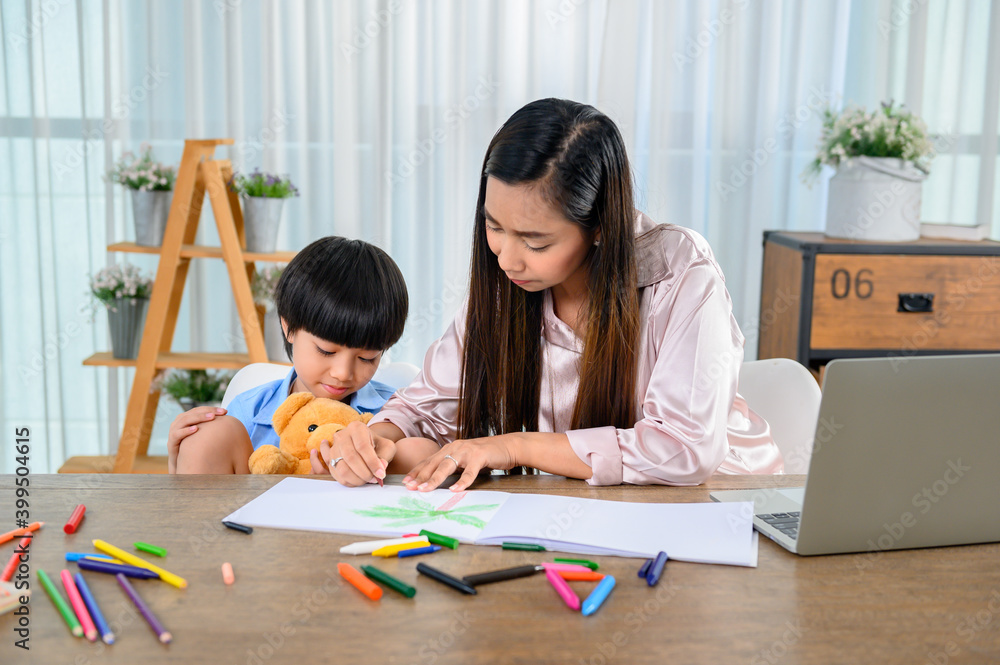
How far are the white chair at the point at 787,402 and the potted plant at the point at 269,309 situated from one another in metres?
1.53

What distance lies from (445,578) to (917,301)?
83.7 inches

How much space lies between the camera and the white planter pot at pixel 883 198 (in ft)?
7.92

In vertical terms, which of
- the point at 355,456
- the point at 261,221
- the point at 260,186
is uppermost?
the point at 260,186

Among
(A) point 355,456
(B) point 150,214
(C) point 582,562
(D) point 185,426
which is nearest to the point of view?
(C) point 582,562

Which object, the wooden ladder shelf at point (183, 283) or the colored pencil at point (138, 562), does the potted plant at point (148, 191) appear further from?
the colored pencil at point (138, 562)

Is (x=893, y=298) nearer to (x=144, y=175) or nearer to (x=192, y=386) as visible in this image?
(x=192, y=386)

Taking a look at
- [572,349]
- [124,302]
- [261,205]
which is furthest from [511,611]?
[124,302]

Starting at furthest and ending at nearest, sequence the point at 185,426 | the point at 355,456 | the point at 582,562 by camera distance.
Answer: the point at 185,426
the point at 355,456
the point at 582,562

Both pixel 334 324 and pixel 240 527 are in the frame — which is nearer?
pixel 240 527

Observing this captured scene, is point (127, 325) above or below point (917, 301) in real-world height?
below

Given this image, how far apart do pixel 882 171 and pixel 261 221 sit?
6.00 ft

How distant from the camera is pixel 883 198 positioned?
2.42 metres

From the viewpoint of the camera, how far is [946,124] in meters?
2.82

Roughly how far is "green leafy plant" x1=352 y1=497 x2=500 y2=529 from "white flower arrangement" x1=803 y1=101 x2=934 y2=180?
1.99 m
